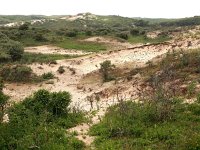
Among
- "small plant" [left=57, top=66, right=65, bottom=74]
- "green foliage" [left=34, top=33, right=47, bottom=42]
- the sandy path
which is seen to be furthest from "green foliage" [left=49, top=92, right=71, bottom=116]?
"green foliage" [left=34, top=33, right=47, bottom=42]

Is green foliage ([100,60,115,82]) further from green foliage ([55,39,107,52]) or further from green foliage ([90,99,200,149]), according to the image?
green foliage ([55,39,107,52])

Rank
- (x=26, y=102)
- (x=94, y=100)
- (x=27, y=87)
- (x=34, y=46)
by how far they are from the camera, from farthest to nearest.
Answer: (x=34, y=46) → (x=27, y=87) → (x=94, y=100) → (x=26, y=102)

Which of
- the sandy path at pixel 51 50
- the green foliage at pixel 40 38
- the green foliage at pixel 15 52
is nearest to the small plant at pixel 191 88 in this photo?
the green foliage at pixel 15 52

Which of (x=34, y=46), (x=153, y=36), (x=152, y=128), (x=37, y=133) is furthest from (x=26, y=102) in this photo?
(x=153, y=36)

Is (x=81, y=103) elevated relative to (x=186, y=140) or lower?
lower

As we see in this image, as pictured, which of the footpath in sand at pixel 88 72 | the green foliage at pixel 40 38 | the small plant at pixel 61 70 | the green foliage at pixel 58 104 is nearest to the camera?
the green foliage at pixel 58 104

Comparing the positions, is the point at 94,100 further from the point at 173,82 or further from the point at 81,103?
the point at 173,82

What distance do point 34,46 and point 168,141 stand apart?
107 feet

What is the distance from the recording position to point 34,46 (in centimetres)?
4391

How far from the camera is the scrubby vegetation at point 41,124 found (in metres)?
13.1

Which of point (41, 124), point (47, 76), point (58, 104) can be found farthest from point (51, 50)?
point (41, 124)

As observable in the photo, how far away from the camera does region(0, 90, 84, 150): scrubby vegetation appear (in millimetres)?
13078

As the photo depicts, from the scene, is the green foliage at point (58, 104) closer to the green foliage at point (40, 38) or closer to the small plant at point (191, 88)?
the small plant at point (191, 88)

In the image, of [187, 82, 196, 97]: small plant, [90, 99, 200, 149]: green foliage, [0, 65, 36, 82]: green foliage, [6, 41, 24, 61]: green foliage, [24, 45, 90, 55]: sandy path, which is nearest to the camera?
[90, 99, 200, 149]: green foliage
